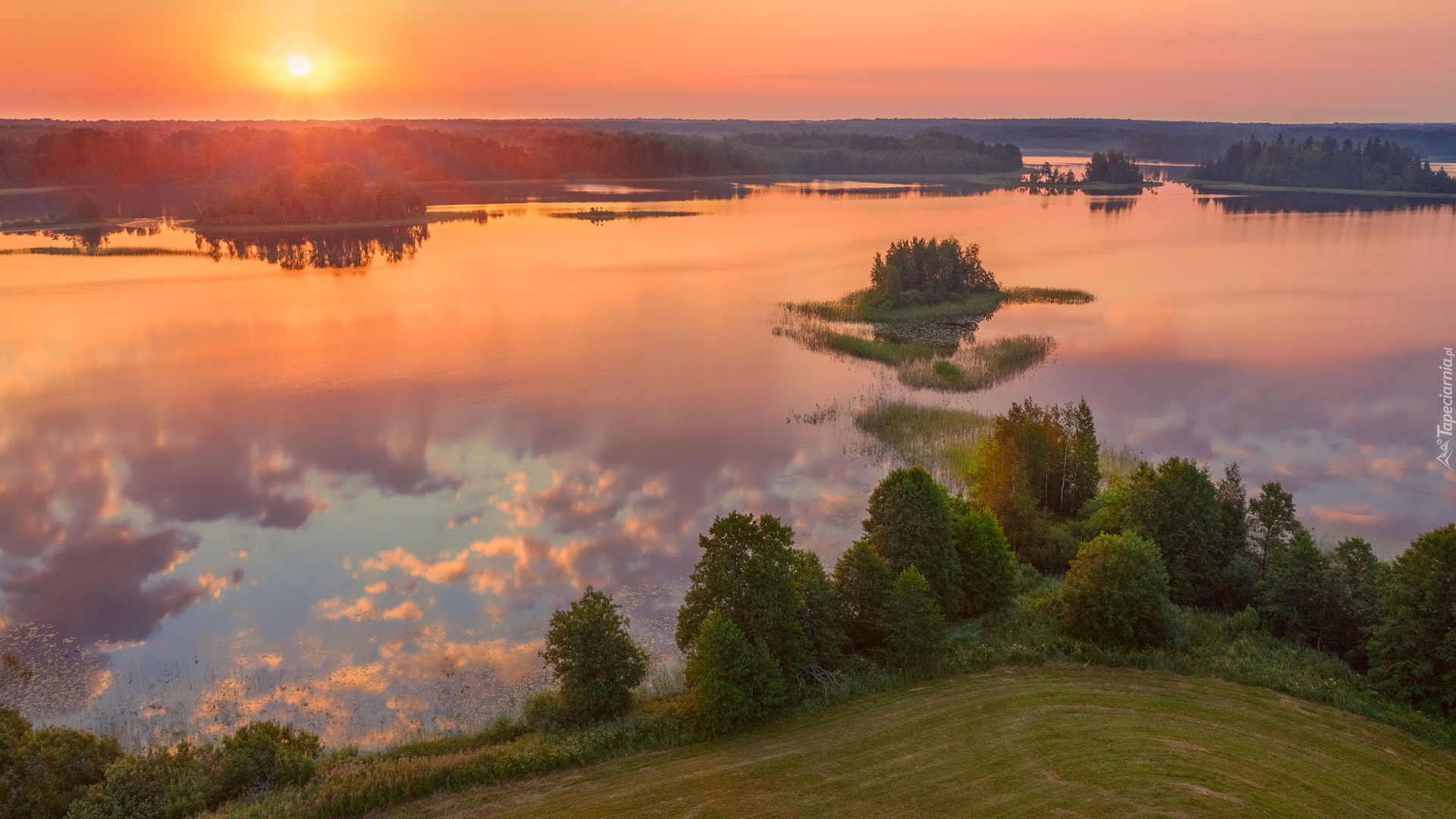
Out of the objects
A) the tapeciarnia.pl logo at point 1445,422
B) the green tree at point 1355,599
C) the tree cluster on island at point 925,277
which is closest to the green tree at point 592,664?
the green tree at point 1355,599

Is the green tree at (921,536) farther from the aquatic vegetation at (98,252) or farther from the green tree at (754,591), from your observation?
the aquatic vegetation at (98,252)

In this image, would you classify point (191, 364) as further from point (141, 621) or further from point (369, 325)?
point (141, 621)

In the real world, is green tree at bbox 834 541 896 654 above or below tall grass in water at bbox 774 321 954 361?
below

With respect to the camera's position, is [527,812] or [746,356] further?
[746,356]

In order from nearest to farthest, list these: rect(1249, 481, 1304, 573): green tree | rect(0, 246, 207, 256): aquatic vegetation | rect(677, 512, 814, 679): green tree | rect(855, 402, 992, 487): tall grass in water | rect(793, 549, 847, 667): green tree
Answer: rect(677, 512, 814, 679): green tree
rect(793, 549, 847, 667): green tree
rect(1249, 481, 1304, 573): green tree
rect(855, 402, 992, 487): tall grass in water
rect(0, 246, 207, 256): aquatic vegetation

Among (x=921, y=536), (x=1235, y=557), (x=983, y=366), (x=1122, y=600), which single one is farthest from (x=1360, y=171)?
(x=921, y=536)

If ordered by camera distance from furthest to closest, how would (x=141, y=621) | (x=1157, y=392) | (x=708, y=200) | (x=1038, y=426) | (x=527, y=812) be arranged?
(x=708, y=200) < (x=1157, y=392) < (x=1038, y=426) < (x=141, y=621) < (x=527, y=812)

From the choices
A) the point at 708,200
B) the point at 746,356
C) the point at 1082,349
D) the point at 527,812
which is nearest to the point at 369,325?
the point at 746,356

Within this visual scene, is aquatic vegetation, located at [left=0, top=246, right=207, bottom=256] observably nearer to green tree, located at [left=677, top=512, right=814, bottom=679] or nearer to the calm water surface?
the calm water surface

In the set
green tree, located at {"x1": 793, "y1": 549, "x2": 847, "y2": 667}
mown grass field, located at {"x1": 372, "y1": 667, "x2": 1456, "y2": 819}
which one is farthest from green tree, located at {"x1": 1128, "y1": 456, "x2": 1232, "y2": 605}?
green tree, located at {"x1": 793, "y1": 549, "x2": 847, "y2": 667}
